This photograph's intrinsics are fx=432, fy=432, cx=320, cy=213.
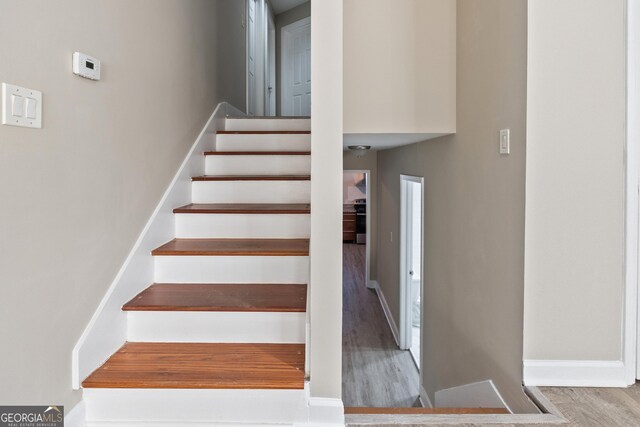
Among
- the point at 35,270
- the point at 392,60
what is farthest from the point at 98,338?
the point at 392,60

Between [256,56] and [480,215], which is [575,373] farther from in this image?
[256,56]

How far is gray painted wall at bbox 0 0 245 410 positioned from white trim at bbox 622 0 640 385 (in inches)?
83.7

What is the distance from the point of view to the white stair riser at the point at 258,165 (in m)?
3.10

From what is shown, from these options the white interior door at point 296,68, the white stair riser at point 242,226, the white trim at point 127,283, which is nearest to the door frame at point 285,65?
the white interior door at point 296,68

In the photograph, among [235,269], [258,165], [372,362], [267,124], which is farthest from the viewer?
→ [372,362]

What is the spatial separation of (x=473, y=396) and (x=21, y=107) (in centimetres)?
242

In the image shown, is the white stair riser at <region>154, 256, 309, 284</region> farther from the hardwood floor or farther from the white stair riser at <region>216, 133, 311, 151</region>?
the white stair riser at <region>216, 133, 311, 151</region>

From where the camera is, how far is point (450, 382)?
2.82 metres

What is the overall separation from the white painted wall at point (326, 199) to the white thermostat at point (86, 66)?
2.80ft

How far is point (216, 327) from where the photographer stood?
6.23 feet

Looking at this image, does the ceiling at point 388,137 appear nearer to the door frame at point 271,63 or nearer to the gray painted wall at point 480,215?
the gray painted wall at point 480,215

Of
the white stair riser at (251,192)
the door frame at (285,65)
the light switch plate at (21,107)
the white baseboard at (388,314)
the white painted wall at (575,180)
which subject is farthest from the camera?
the door frame at (285,65)

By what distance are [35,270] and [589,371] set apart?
2126 millimetres

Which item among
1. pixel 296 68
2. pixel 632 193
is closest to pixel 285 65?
pixel 296 68
